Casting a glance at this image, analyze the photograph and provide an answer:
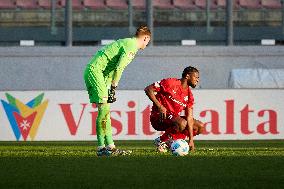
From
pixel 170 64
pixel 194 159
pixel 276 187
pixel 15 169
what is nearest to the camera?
pixel 276 187

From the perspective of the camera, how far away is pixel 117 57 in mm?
15062

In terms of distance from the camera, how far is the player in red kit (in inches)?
629

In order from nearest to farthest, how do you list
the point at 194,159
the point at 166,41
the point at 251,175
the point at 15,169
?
the point at 251,175 < the point at 15,169 < the point at 194,159 < the point at 166,41

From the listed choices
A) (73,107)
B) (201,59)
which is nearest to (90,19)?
(201,59)

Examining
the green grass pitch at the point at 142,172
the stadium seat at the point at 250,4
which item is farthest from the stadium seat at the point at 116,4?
the green grass pitch at the point at 142,172

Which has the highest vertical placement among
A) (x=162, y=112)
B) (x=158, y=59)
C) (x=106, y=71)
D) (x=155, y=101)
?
(x=106, y=71)

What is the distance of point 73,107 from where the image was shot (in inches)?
994

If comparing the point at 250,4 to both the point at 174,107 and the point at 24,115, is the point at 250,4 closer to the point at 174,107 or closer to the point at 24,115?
the point at 24,115

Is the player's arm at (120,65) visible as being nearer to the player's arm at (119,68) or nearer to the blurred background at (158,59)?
the player's arm at (119,68)

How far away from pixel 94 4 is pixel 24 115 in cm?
3073

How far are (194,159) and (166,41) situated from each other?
1530 inches

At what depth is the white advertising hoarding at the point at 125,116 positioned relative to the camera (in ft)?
81.6

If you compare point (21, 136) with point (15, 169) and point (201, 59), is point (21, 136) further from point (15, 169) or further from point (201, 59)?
point (15, 169)

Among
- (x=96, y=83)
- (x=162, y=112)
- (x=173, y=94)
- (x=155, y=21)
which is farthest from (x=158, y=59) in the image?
(x=155, y=21)
